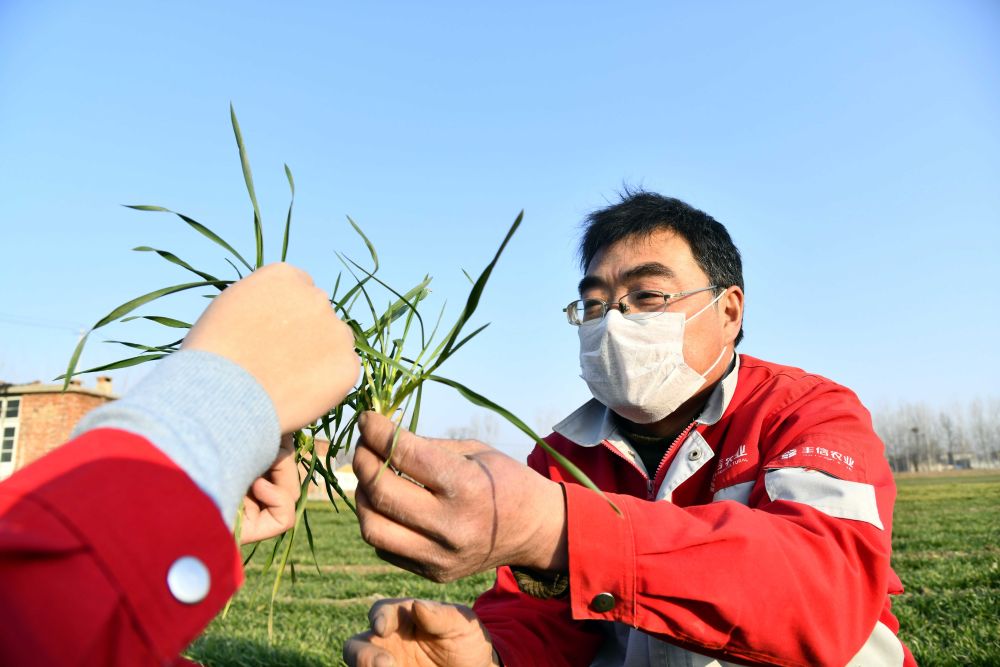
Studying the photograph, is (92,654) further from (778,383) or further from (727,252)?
(727,252)

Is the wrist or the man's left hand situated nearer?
the man's left hand

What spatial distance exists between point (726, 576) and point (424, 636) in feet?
3.52

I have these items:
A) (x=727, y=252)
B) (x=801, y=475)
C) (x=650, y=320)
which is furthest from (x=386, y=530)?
(x=727, y=252)

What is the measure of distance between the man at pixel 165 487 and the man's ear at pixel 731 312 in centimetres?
270

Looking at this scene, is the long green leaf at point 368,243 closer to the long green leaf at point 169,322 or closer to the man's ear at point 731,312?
the long green leaf at point 169,322

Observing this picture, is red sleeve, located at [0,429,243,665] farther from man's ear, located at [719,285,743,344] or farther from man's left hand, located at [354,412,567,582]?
man's ear, located at [719,285,743,344]

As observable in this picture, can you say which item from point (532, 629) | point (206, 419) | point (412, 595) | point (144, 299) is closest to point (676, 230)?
point (532, 629)

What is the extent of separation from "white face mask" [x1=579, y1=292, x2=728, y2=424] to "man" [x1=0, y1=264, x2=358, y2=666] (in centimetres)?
208

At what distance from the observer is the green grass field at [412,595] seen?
14.1 feet

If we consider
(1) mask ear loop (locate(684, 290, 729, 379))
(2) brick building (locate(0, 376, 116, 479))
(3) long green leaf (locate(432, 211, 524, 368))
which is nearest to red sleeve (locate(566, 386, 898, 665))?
(3) long green leaf (locate(432, 211, 524, 368))

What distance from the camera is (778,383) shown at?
9.33ft

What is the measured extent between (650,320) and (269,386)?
7.87 feet

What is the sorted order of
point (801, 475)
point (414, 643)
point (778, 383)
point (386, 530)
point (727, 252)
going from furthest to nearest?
point (727, 252)
point (778, 383)
point (414, 643)
point (801, 475)
point (386, 530)

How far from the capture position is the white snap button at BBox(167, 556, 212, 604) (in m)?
0.96
